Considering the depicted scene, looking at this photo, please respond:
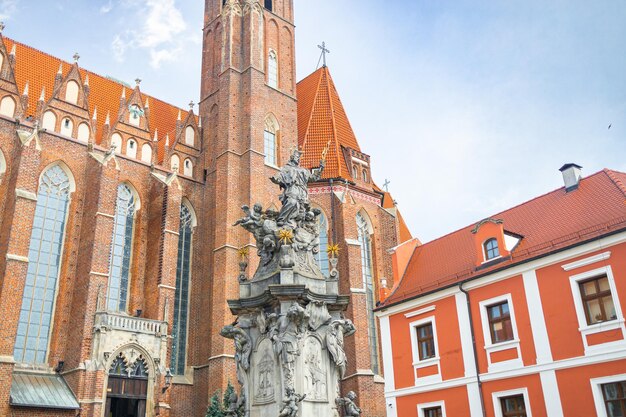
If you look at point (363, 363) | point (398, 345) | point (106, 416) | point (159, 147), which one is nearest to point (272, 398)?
point (398, 345)

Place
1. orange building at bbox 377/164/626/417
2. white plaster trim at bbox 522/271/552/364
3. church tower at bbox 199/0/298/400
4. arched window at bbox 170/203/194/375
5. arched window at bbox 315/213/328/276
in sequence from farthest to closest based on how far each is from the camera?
arched window at bbox 315/213/328/276 → arched window at bbox 170/203/194/375 → church tower at bbox 199/0/298/400 → white plaster trim at bbox 522/271/552/364 → orange building at bbox 377/164/626/417

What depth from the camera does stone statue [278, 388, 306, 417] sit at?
27.8ft

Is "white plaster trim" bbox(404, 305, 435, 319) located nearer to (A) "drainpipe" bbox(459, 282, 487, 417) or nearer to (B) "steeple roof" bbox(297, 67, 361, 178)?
(A) "drainpipe" bbox(459, 282, 487, 417)

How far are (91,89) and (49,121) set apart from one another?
514cm

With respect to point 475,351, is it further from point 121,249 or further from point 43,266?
point 43,266

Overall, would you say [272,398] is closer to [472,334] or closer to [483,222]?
[472,334]

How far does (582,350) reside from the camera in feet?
46.4

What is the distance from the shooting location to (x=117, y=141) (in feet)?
82.6

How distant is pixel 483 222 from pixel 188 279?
1338 centimetres

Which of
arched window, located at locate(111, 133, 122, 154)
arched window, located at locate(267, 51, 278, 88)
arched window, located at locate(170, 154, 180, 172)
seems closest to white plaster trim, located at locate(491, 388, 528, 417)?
arched window, located at locate(170, 154, 180, 172)

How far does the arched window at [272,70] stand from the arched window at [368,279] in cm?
798

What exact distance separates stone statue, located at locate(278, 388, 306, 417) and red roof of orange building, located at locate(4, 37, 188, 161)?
63.3 feet

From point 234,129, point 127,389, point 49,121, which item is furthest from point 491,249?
point 49,121

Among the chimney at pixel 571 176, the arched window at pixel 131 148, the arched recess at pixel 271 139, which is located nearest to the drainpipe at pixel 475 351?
the chimney at pixel 571 176
